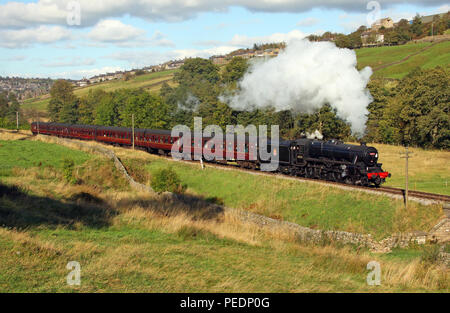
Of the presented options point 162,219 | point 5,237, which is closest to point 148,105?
point 162,219

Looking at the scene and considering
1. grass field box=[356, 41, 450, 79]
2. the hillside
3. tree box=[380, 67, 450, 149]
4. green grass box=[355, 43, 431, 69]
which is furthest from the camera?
green grass box=[355, 43, 431, 69]

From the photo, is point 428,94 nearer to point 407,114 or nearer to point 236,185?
point 407,114

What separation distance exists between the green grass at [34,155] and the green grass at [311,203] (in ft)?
50.9

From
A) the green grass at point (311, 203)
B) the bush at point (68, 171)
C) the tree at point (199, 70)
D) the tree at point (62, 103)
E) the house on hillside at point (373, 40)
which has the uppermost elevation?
the house on hillside at point (373, 40)

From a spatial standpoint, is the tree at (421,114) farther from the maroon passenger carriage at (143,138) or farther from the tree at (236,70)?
→ the tree at (236,70)

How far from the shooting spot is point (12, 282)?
1082cm

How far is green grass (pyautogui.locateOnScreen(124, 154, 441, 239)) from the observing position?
23.9 metres

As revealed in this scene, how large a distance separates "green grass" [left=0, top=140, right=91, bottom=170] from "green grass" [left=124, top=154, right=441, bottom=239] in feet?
50.9

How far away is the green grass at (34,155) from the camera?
138 ft

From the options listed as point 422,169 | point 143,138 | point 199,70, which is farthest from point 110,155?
point 199,70

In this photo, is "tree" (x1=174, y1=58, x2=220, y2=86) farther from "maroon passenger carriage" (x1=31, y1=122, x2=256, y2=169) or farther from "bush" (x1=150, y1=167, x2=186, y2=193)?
"bush" (x1=150, y1=167, x2=186, y2=193)

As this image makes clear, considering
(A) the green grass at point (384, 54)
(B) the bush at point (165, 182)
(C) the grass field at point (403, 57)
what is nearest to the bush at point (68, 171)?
(B) the bush at point (165, 182)

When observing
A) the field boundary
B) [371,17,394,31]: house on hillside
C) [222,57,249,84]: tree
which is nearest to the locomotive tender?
the field boundary

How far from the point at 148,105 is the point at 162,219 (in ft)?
183
